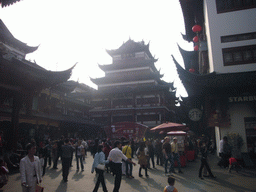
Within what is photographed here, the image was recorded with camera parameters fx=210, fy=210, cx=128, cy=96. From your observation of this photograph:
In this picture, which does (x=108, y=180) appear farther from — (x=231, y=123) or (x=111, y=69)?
(x=111, y=69)

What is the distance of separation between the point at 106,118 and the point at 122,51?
1411cm

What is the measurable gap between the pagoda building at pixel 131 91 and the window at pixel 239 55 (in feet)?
71.4

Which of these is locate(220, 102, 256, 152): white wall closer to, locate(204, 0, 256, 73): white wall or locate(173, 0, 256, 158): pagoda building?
locate(173, 0, 256, 158): pagoda building

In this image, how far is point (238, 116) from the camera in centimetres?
1170

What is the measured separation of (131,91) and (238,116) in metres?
25.1

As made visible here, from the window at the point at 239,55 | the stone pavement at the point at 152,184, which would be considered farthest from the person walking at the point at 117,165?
the window at the point at 239,55

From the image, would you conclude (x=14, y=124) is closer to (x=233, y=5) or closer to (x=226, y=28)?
(x=226, y=28)

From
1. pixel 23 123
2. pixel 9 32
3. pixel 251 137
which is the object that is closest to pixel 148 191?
pixel 251 137

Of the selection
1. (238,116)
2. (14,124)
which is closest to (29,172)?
(14,124)

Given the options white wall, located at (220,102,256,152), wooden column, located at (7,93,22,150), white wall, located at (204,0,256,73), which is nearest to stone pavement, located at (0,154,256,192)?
wooden column, located at (7,93,22,150)

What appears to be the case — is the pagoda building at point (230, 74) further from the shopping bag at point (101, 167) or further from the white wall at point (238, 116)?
the shopping bag at point (101, 167)

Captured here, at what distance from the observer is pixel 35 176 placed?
14.4 ft

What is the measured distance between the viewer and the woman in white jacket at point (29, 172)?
4211 mm

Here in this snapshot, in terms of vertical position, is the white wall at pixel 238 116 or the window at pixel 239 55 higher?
the window at pixel 239 55
